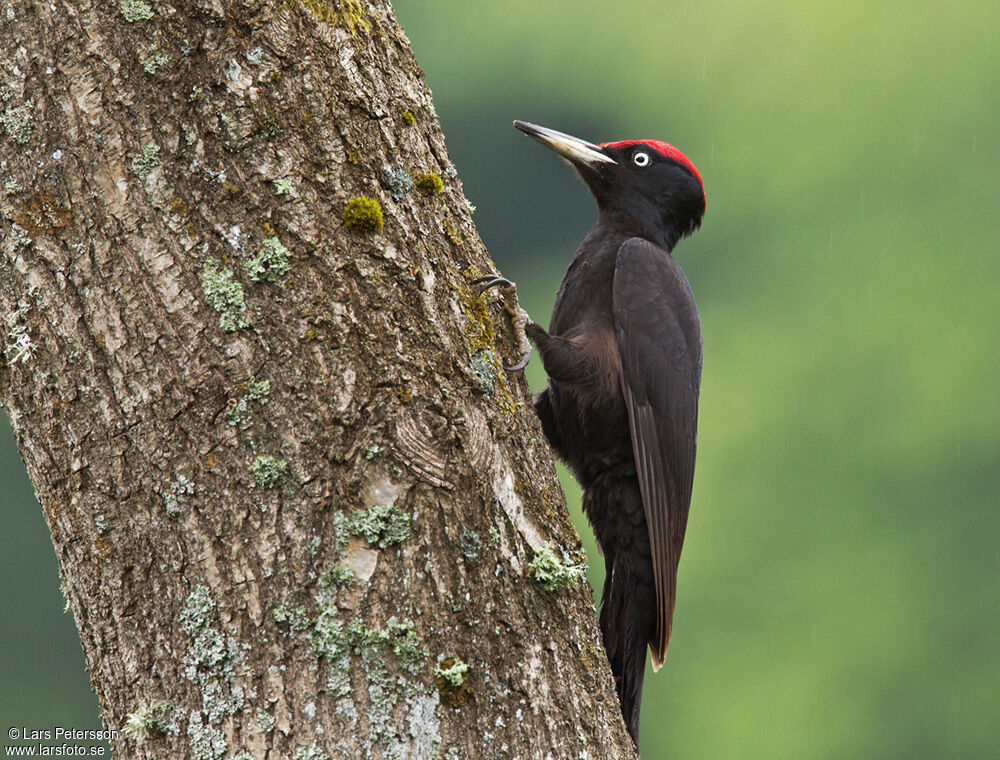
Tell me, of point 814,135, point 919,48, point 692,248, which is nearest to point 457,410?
point 692,248

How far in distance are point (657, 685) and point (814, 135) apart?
6.56 metres

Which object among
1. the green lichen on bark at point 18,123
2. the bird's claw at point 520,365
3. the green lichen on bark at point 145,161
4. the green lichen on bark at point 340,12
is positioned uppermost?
the green lichen on bark at point 340,12

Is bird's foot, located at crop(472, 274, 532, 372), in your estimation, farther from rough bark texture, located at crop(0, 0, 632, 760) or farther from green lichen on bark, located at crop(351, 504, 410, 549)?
green lichen on bark, located at crop(351, 504, 410, 549)

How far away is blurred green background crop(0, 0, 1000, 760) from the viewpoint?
1069 cm

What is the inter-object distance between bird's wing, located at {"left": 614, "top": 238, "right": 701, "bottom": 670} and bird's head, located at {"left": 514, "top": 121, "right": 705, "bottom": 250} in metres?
0.29

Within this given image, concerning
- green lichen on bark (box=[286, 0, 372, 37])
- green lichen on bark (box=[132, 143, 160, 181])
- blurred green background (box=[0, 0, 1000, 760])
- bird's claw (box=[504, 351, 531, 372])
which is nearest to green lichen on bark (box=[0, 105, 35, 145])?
green lichen on bark (box=[132, 143, 160, 181])

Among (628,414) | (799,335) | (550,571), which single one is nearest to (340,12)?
(550,571)

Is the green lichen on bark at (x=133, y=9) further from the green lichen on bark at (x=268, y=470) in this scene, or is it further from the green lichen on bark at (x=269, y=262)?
Result: the green lichen on bark at (x=268, y=470)

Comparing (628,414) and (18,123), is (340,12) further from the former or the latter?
(628,414)

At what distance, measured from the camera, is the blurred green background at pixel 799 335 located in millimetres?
10688

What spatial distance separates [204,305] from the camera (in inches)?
60.1

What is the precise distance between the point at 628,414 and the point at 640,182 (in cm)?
97

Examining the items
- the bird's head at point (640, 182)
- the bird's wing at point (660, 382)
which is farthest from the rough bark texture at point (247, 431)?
the bird's head at point (640, 182)

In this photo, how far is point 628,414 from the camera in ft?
9.37
